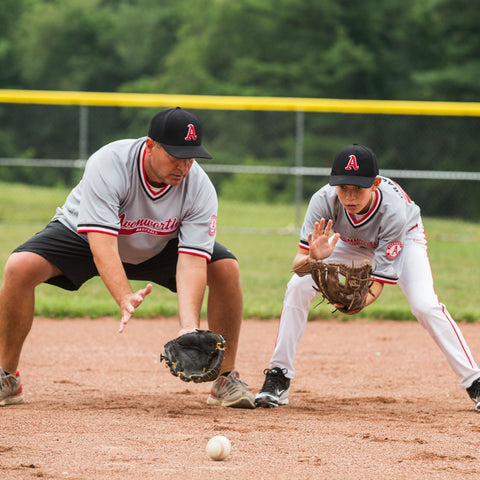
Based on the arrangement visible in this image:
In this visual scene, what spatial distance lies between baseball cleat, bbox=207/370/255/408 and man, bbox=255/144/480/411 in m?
0.08

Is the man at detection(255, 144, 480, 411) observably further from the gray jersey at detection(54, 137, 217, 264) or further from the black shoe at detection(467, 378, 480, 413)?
the gray jersey at detection(54, 137, 217, 264)

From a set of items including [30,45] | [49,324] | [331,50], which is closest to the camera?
[49,324]

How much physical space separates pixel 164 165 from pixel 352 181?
93 cm

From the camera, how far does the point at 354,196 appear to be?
3918 millimetres

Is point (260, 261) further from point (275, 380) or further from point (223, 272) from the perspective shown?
point (223, 272)

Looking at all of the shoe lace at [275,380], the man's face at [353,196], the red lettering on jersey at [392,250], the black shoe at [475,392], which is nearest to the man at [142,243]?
the shoe lace at [275,380]

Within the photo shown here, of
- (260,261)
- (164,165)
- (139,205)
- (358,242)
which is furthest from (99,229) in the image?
(260,261)

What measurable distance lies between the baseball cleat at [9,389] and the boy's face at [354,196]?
187 cm

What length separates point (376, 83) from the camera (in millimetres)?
23203

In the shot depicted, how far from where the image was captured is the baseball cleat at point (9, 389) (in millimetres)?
3945

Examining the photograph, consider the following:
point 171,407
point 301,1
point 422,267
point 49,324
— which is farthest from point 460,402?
point 301,1

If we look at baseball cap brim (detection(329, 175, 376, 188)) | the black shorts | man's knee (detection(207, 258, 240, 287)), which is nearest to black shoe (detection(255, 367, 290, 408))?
man's knee (detection(207, 258, 240, 287))

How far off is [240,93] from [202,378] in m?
20.8

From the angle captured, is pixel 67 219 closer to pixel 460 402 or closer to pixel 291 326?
pixel 291 326
